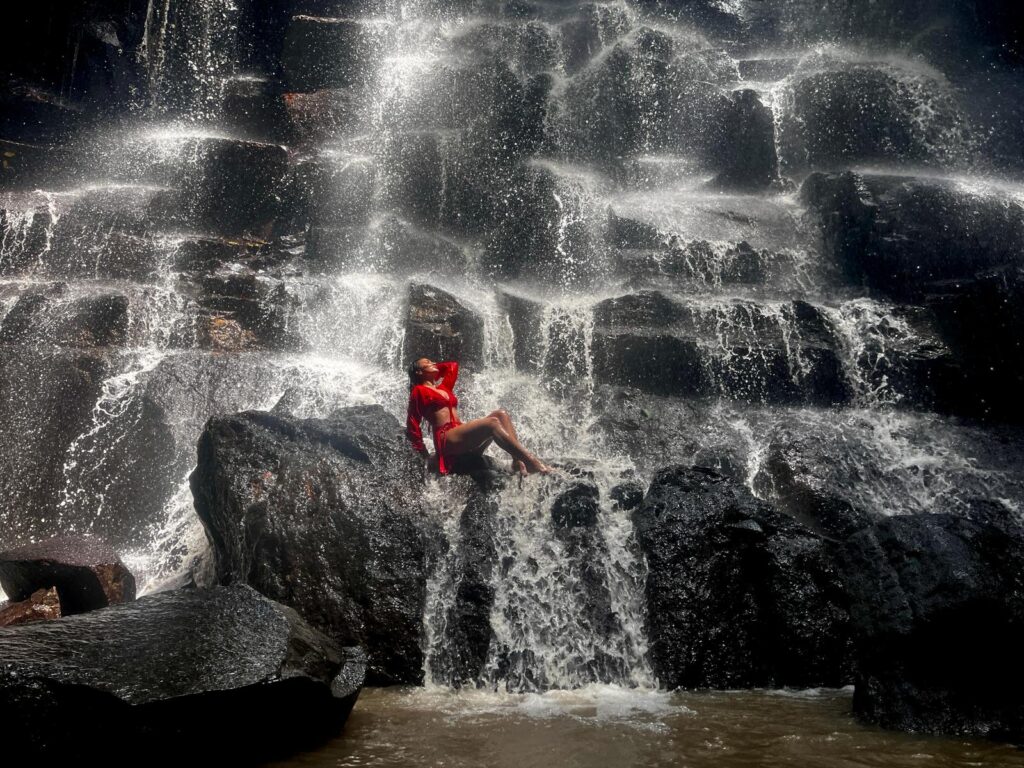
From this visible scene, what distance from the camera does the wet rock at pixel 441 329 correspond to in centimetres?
1059

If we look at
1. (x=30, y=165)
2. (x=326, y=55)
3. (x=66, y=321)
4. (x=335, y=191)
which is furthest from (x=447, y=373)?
(x=326, y=55)

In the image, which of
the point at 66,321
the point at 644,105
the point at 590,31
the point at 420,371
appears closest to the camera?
the point at 420,371

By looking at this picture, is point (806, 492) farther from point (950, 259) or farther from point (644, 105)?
point (644, 105)

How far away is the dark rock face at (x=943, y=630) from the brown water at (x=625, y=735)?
203 millimetres

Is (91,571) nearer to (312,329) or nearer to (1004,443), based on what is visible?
(312,329)

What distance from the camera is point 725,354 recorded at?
1027 centimetres

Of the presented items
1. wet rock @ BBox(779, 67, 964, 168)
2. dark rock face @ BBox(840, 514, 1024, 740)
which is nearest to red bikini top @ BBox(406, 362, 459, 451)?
dark rock face @ BBox(840, 514, 1024, 740)

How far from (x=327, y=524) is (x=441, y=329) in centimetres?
525

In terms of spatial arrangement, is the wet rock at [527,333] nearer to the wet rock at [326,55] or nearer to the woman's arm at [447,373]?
the woman's arm at [447,373]

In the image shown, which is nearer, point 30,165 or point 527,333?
point 527,333

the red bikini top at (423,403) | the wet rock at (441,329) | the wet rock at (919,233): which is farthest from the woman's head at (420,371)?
the wet rock at (919,233)

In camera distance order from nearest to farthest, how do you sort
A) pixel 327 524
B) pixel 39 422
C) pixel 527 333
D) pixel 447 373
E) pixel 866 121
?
pixel 327 524 → pixel 447 373 → pixel 39 422 → pixel 527 333 → pixel 866 121

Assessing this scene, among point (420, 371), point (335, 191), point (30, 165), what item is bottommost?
point (420, 371)

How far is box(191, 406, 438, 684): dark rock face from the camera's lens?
17.8 ft
